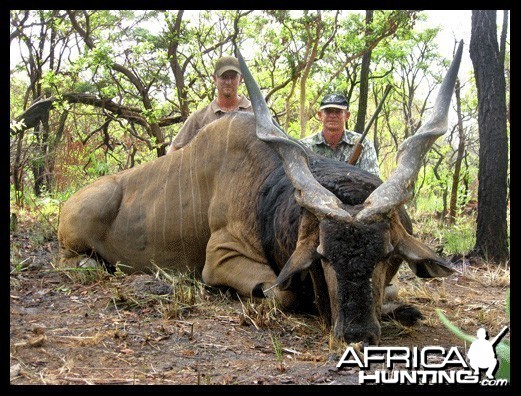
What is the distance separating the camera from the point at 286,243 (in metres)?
3.88

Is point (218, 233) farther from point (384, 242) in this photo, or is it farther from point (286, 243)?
point (384, 242)

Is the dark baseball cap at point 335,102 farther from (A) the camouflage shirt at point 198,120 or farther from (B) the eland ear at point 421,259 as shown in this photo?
(B) the eland ear at point 421,259

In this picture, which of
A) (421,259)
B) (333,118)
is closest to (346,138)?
(333,118)

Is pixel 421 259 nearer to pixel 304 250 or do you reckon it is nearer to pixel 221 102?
pixel 304 250

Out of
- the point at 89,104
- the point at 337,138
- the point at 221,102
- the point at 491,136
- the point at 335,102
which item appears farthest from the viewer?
the point at 89,104

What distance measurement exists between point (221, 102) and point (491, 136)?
2.63 metres

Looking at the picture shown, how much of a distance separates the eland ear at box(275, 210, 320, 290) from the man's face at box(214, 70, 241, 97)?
3259mm

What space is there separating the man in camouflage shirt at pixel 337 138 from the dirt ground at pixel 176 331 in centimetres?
137

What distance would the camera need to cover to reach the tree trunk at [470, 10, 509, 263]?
5.88 m

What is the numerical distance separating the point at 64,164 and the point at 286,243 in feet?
19.3

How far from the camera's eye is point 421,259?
346cm

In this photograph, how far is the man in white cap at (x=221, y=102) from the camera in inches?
257

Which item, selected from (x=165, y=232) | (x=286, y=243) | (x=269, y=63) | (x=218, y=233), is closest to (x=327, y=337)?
(x=286, y=243)
